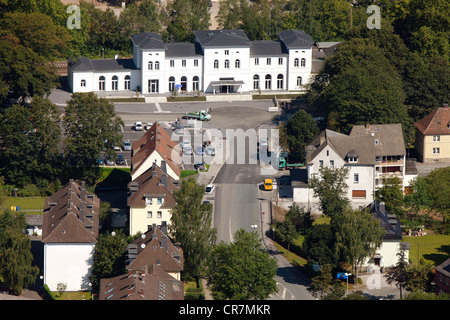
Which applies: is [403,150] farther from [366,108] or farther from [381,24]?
[381,24]

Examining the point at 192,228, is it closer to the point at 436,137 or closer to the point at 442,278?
the point at 442,278

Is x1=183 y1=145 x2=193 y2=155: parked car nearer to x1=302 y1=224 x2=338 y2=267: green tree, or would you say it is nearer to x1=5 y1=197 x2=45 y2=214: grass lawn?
x1=5 y1=197 x2=45 y2=214: grass lawn

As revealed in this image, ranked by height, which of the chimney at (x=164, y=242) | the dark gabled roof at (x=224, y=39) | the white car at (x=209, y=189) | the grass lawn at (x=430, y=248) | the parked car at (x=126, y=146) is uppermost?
the dark gabled roof at (x=224, y=39)

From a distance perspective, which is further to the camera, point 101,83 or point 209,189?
point 101,83

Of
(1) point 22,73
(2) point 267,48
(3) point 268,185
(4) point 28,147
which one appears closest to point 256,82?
(2) point 267,48

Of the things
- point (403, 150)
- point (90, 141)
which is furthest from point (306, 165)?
point (90, 141)

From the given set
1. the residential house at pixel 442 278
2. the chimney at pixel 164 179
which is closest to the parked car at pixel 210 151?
the chimney at pixel 164 179

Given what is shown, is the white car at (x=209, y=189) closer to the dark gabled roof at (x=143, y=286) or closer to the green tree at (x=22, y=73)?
the dark gabled roof at (x=143, y=286)
